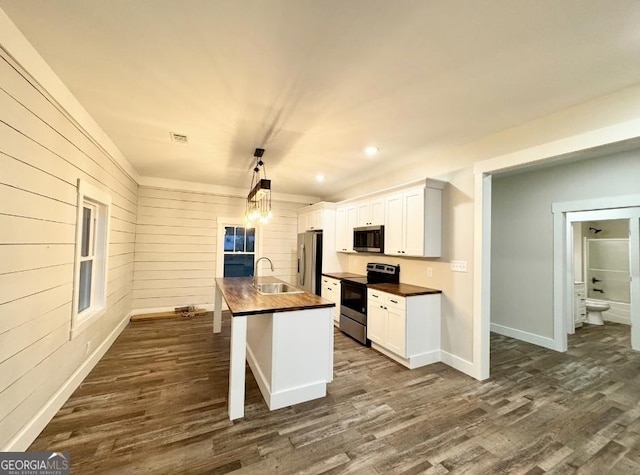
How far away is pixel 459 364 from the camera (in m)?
3.11

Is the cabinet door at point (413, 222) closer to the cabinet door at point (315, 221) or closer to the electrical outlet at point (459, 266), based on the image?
the electrical outlet at point (459, 266)

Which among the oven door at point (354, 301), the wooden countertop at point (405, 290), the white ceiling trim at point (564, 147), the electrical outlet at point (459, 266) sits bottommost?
the oven door at point (354, 301)

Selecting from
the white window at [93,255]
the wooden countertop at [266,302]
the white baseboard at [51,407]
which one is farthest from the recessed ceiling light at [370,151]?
the white baseboard at [51,407]

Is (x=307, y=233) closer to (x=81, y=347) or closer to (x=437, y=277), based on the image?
(x=437, y=277)

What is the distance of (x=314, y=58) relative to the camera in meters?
1.74

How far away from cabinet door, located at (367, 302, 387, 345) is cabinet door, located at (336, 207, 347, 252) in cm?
156

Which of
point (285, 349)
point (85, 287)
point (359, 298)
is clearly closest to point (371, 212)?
point (359, 298)

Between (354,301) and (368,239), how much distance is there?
1013mm

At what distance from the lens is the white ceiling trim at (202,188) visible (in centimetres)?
507

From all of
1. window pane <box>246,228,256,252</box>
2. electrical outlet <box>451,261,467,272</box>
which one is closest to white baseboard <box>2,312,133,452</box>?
window pane <box>246,228,256,252</box>

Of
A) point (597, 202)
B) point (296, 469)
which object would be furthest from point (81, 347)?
point (597, 202)

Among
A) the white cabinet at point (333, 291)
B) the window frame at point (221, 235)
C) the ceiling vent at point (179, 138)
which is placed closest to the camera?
the ceiling vent at point (179, 138)

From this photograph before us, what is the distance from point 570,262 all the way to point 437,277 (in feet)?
8.21

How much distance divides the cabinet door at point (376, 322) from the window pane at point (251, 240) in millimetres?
3286
